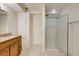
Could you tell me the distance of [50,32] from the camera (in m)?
7.73

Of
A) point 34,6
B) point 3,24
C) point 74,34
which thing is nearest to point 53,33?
point 34,6

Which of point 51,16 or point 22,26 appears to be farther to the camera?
point 22,26

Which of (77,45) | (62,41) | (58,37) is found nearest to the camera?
(77,45)

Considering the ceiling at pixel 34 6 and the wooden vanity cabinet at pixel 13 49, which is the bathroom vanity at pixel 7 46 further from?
the ceiling at pixel 34 6

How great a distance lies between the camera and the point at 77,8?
17.4 ft

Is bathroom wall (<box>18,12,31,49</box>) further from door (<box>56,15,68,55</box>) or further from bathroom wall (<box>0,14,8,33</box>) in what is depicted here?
bathroom wall (<box>0,14,8,33</box>)

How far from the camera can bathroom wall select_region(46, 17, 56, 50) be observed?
7.65 meters

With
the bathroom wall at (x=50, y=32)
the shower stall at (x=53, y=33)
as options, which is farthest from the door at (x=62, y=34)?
the bathroom wall at (x=50, y=32)

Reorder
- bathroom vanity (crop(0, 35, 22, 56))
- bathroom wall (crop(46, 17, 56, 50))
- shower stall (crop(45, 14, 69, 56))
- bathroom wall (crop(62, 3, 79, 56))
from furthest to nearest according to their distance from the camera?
1. bathroom wall (crop(46, 17, 56, 50))
2. shower stall (crop(45, 14, 69, 56))
3. bathroom wall (crop(62, 3, 79, 56))
4. bathroom vanity (crop(0, 35, 22, 56))

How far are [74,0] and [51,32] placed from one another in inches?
276

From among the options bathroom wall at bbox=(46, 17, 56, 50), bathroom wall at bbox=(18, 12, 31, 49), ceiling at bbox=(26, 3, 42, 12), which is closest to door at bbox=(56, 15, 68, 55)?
bathroom wall at bbox=(46, 17, 56, 50)

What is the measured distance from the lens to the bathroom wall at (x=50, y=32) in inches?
301

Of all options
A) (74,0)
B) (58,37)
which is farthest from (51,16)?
(74,0)

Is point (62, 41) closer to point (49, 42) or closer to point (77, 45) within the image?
point (49, 42)
